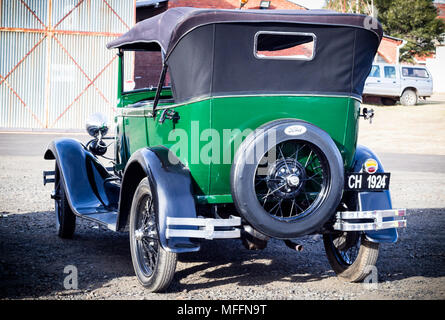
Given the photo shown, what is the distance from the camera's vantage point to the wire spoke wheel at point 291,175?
369 centimetres

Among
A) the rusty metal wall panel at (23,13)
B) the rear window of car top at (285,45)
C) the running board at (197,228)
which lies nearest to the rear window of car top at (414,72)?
the rusty metal wall panel at (23,13)

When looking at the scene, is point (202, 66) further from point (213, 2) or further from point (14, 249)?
point (213, 2)

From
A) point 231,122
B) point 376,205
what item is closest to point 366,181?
point 376,205

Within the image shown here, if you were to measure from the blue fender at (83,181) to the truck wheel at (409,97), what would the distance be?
2038 cm

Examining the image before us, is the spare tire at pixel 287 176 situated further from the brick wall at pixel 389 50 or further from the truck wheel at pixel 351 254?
the brick wall at pixel 389 50

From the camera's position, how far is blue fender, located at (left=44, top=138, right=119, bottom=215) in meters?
5.01

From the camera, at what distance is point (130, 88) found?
19.0 feet

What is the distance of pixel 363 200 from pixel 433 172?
8082mm

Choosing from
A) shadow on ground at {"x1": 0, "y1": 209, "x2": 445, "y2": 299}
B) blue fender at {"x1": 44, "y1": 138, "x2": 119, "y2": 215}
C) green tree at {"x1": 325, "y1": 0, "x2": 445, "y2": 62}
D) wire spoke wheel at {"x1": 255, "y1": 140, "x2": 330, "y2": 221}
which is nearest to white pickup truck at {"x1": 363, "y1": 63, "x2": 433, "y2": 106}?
green tree at {"x1": 325, "y1": 0, "x2": 445, "y2": 62}

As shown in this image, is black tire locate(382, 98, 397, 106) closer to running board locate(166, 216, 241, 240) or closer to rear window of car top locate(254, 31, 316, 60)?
rear window of car top locate(254, 31, 316, 60)

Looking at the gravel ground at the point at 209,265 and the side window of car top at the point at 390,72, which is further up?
the side window of car top at the point at 390,72

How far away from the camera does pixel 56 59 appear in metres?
19.6

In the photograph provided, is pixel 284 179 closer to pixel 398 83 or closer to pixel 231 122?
pixel 231 122

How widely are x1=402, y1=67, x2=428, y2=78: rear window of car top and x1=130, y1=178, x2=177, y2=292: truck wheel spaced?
21042 millimetres
